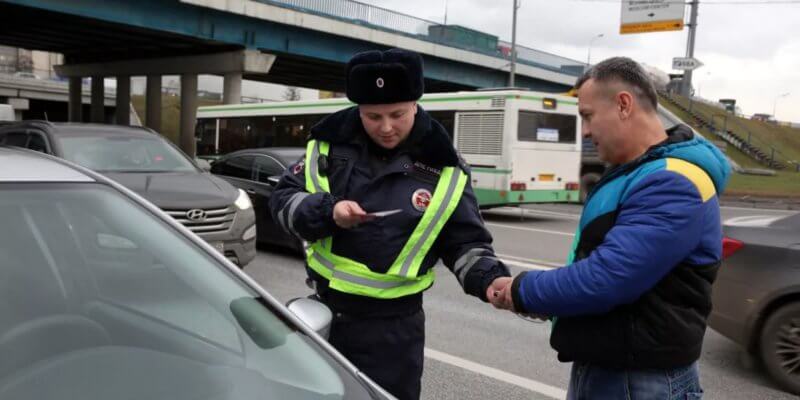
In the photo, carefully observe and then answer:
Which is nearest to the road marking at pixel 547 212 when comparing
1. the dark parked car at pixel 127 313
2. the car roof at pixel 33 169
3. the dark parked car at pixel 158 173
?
the dark parked car at pixel 158 173

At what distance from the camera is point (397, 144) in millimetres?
2246

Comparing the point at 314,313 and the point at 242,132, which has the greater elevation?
the point at 242,132

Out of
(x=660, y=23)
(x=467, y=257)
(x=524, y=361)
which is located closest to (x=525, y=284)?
(x=467, y=257)

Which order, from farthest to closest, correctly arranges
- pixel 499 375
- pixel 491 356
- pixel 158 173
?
pixel 158 173 < pixel 491 356 < pixel 499 375

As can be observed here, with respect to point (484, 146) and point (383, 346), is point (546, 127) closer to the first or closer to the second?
point (484, 146)

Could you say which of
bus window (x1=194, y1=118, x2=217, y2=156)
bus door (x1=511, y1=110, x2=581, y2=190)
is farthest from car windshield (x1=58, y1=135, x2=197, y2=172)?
bus window (x1=194, y1=118, x2=217, y2=156)

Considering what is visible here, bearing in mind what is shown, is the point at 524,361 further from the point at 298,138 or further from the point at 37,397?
the point at 298,138

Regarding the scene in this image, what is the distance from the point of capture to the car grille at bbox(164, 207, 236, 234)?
6.36 meters

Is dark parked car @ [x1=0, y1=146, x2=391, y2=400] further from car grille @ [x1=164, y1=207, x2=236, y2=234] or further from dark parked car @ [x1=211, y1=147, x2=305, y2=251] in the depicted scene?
dark parked car @ [x1=211, y1=147, x2=305, y2=251]

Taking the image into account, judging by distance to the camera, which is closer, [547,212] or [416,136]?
[416,136]

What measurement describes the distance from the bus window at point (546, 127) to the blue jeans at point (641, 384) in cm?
1211

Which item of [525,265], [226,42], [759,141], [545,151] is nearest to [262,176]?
[525,265]

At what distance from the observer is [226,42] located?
27312 millimetres

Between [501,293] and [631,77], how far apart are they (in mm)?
741
